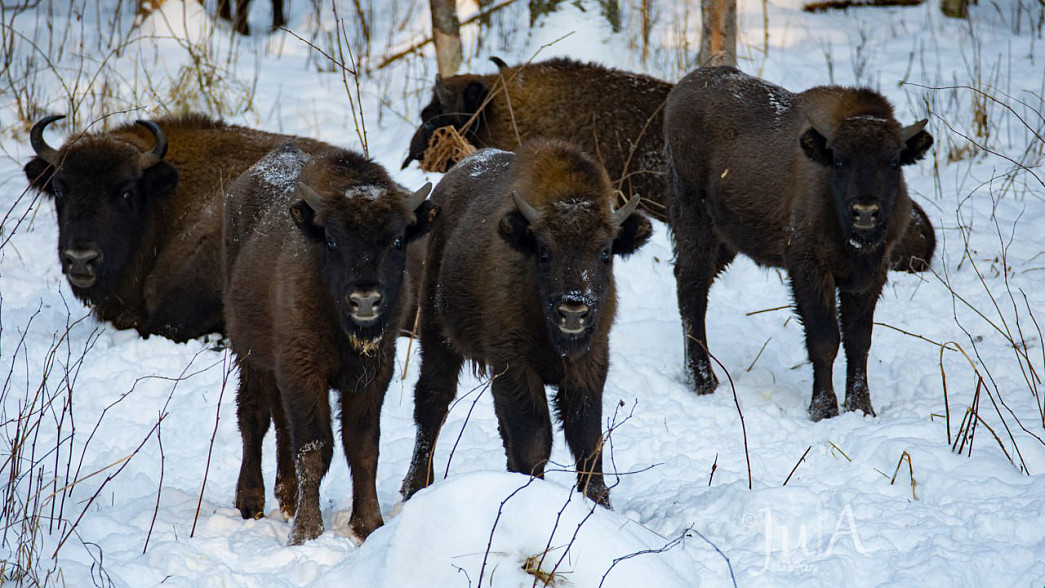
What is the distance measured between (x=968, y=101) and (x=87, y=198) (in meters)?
11.2

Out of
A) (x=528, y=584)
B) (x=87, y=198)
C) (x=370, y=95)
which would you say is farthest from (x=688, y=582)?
(x=370, y=95)

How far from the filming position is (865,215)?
23.7ft

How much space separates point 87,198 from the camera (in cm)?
902

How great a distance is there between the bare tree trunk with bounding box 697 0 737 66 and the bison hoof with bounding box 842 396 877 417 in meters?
5.26

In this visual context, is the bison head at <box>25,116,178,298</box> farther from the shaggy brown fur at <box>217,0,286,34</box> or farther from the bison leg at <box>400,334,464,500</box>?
the shaggy brown fur at <box>217,0,286,34</box>

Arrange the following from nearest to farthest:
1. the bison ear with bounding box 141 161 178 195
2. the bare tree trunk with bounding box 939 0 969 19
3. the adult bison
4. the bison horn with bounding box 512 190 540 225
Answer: the bison horn with bounding box 512 190 540 225 → the bison ear with bounding box 141 161 178 195 → the adult bison → the bare tree trunk with bounding box 939 0 969 19

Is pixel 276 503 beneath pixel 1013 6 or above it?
beneath

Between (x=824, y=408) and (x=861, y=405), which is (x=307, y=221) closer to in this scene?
(x=824, y=408)

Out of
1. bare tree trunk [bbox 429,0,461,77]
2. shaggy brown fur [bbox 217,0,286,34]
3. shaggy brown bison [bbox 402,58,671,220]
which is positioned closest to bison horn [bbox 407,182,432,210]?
shaggy brown bison [bbox 402,58,671,220]

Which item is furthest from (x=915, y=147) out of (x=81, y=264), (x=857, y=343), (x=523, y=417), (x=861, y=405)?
(x=81, y=264)

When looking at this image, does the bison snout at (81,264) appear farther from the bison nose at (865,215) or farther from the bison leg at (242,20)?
the bison leg at (242,20)

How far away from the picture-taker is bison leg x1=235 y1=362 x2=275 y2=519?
6.11 meters

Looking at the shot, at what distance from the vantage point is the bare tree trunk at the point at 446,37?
1305 centimetres

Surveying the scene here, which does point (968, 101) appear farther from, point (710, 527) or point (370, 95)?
point (710, 527)
